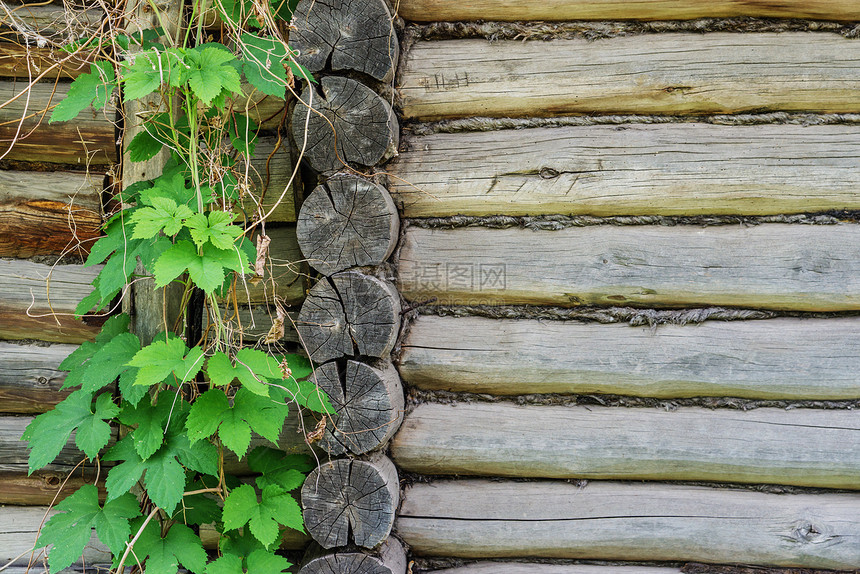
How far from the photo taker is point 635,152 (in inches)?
78.5

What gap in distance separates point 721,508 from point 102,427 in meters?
2.06

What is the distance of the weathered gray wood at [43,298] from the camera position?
2.12 metres

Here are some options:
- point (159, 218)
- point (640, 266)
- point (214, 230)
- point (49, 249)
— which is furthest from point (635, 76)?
point (49, 249)

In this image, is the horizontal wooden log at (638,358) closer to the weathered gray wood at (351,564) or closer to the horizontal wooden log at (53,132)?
the weathered gray wood at (351,564)

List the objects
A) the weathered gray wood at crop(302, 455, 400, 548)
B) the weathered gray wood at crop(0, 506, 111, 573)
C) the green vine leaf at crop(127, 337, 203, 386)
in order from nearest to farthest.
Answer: the green vine leaf at crop(127, 337, 203, 386), the weathered gray wood at crop(302, 455, 400, 548), the weathered gray wood at crop(0, 506, 111, 573)

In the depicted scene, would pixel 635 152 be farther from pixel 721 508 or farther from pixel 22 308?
pixel 22 308

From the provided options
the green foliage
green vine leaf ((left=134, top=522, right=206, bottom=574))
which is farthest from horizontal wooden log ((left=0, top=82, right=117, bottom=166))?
green vine leaf ((left=134, top=522, right=206, bottom=574))

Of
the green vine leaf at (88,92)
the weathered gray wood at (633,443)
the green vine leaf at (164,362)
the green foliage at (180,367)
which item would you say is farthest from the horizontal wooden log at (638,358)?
the green vine leaf at (88,92)

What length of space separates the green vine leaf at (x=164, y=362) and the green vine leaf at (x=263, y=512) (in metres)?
0.44

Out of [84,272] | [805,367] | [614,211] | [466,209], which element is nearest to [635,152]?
[614,211]

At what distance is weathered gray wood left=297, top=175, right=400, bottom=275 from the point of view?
6.00ft

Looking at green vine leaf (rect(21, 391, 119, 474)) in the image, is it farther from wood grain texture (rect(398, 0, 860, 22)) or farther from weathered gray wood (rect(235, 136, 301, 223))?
wood grain texture (rect(398, 0, 860, 22))

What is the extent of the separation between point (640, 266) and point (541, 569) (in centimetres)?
115

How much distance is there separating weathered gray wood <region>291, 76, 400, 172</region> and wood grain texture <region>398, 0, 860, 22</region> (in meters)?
0.45
